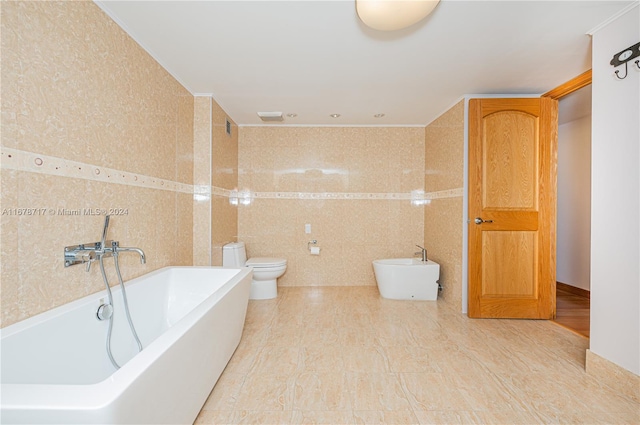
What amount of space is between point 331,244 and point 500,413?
2674 millimetres

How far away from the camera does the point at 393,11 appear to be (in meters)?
1.59

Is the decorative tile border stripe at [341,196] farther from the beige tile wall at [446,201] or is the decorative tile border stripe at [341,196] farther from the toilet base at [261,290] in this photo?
the toilet base at [261,290]

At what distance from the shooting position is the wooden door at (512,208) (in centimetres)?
287

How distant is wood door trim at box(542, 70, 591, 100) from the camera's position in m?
2.48

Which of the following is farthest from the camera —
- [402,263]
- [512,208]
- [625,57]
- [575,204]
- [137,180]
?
[575,204]

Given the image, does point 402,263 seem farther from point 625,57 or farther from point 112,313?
point 112,313

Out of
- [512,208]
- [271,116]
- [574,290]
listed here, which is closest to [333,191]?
[271,116]

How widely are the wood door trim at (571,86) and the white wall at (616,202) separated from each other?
0.71 metres

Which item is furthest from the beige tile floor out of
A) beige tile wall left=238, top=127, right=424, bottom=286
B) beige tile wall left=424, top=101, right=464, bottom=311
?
beige tile wall left=238, top=127, right=424, bottom=286

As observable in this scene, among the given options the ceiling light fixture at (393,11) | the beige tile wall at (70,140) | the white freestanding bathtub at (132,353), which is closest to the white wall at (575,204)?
the ceiling light fixture at (393,11)

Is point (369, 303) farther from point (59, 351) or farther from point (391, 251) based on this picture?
point (59, 351)

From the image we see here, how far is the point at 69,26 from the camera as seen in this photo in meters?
1.46

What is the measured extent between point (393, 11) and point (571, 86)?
2.08 meters

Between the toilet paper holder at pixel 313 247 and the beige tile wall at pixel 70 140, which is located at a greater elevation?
the beige tile wall at pixel 70 140
